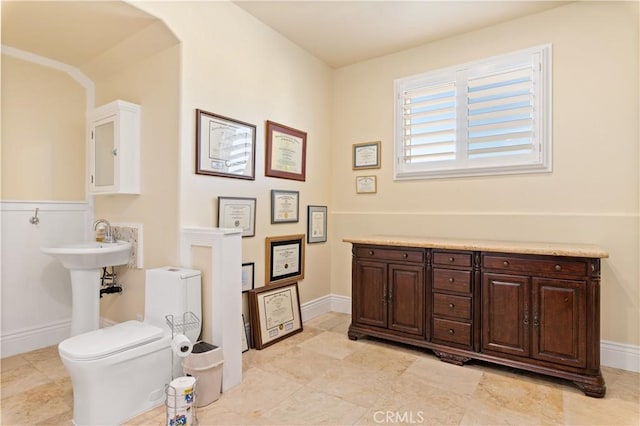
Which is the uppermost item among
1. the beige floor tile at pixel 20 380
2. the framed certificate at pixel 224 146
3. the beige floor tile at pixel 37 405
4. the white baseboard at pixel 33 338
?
the framed certificate at pixel 224 146

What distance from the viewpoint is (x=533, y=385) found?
2279mm

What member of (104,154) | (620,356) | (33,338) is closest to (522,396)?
(620,356)

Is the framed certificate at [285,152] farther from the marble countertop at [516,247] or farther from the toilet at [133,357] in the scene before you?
the toilet at [133,357]

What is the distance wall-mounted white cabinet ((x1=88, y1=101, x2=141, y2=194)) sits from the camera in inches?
104

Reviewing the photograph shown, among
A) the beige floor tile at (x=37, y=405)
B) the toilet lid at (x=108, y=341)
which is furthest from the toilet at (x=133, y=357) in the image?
the beige floor tile at (x=37, y=405)

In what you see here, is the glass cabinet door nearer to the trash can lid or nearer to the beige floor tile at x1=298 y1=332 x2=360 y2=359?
the trash can lid

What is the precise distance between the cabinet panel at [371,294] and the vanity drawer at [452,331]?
16.8 inches

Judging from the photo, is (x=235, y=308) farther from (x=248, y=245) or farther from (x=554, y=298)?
(x=554, y=298)

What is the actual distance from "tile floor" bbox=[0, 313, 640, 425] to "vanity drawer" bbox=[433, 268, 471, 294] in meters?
0.56

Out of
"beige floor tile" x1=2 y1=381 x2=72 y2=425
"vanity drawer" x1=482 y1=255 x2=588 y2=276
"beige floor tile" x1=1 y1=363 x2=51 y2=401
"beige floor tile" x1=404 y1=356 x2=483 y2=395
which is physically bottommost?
"beige floor tile" x1=2 y1=381 x2=72 y2=425

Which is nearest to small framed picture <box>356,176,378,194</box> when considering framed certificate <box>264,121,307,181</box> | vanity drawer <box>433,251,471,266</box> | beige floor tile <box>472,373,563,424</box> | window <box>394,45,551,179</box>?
window <box>394,45,551,179</box>

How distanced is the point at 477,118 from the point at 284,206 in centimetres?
192

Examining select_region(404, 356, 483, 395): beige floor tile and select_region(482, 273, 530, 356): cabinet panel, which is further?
select_region(482, 273, 530, 356): cabinet panel

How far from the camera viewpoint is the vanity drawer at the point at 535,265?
222 centimetres
